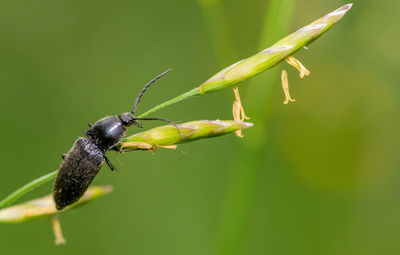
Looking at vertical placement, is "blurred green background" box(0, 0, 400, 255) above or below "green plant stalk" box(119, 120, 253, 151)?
below

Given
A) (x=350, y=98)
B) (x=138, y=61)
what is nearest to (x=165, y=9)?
(x=138, y=61)

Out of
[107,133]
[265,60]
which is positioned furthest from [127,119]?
[265,60]

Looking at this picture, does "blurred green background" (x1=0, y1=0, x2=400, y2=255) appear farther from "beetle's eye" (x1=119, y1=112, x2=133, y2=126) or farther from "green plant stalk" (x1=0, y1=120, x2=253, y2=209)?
"green plant stalk" (x1=0, y1=120, x2=253, y2=209)

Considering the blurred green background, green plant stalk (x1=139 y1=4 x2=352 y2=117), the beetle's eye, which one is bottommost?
the blurred green background

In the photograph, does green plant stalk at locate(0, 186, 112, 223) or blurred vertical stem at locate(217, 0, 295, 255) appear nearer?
green plant stalk at locate(0, 186, 112, 223)

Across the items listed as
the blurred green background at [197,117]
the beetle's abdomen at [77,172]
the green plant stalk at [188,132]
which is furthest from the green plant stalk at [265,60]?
the blurred green background at [197,117]

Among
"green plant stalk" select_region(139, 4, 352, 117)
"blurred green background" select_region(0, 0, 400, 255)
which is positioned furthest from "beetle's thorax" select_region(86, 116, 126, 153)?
"blurred green background" select_region(0, 0, 400, 255)
